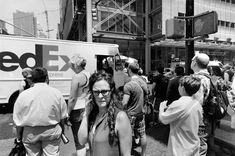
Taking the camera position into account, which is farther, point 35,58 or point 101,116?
point 35,58

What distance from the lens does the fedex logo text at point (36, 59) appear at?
21.6ft

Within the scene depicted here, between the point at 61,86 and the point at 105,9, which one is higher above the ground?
the point at 105,9

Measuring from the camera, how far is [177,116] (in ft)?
6.59

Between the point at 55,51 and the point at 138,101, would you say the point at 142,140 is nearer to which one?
the point at 138,101

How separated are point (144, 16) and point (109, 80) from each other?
23289 mm

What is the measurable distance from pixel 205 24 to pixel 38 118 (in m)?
3.32

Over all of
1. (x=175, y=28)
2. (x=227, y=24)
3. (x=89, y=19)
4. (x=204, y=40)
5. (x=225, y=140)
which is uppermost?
(x=227, y=24)

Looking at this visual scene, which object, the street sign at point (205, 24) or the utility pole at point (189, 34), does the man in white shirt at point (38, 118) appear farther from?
the street sign at point (205, 24)

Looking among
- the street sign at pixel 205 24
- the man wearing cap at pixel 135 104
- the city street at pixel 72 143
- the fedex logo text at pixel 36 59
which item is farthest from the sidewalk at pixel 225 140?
the fedex logo text at pixel 36 59

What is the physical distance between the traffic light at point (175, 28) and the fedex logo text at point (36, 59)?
5189 millimetres

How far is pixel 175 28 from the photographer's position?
11.8 feet

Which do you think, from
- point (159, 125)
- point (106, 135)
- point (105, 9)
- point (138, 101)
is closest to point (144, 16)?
point (105, 9)

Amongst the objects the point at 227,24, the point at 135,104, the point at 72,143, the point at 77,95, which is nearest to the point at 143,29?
the point at 227,24

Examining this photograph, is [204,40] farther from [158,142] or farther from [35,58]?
[158,142]
